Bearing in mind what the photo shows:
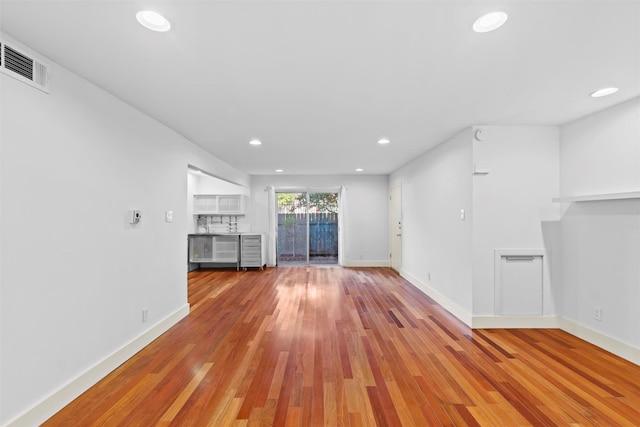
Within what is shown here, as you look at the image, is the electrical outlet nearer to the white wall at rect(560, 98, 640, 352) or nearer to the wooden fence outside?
the white wall at rect(560, 98, 640, 352)

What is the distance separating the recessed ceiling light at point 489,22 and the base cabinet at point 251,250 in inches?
236

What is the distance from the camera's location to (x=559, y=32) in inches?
64.2

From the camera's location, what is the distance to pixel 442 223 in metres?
4.17

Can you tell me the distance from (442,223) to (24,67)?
14.8ft

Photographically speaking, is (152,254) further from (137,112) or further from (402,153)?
(402,153)

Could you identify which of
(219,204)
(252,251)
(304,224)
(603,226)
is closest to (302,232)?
(304,224)

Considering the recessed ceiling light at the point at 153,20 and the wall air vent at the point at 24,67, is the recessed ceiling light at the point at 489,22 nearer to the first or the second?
the recessed ceiling light at the point at 153,20

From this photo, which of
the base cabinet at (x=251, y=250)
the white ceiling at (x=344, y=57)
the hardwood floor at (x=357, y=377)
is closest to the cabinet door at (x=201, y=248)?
the base cabinet at (x=251, y=250)

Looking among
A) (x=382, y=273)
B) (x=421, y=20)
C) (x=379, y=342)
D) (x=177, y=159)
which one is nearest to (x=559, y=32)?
(x=421, y=20)

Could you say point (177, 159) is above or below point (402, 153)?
below

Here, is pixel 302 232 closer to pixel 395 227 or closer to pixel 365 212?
pixel 365 212

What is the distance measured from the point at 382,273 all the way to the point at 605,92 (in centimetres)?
483

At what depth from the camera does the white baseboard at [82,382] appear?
173 cm

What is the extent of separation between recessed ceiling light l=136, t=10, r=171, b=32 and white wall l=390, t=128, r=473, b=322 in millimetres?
3237
